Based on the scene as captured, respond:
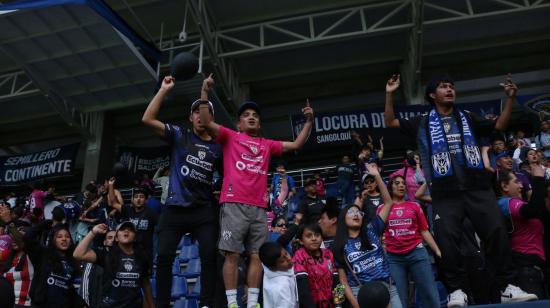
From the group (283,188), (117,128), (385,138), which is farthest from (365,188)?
(117,128)

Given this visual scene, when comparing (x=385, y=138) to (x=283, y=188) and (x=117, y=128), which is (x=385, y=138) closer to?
(x=283, y=188)

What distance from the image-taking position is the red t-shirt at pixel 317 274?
13.9 feet

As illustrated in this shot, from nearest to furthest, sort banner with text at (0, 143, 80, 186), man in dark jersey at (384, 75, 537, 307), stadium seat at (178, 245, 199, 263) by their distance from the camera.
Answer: man in dark jersey at (384, 75, 537, 307), stadium seat at (178, 245, 199, 263), banner with text at (0, 143, 80, 186)

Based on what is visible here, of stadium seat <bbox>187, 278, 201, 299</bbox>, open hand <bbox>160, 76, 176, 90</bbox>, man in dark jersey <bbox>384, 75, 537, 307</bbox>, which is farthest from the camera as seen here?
stadium seat <bbox>187, 278, 201, 299</bbox>

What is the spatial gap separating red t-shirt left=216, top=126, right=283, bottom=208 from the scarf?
1.22 metres

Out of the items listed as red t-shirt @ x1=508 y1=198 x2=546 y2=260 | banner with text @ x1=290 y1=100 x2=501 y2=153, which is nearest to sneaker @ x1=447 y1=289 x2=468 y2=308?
red t-shirt @ x1=508 y1=198 x2=546 y2=260

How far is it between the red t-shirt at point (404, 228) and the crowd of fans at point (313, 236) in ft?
0.04

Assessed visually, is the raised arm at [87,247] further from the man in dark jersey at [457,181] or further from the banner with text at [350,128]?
the banner with text at [350,128]

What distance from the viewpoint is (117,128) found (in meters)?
15.6

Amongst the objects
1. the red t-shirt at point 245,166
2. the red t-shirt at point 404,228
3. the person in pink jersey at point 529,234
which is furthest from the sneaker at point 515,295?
the red t-shirt at point 245,166

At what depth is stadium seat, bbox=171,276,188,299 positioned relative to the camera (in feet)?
19.4

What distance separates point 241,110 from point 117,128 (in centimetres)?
1267

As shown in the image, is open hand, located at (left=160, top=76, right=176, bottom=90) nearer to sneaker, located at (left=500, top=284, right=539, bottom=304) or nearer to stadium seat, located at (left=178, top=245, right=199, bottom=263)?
sneaker, located at (left=500, top=284, right=539, bottom=304)

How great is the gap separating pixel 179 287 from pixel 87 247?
167 centimetres
